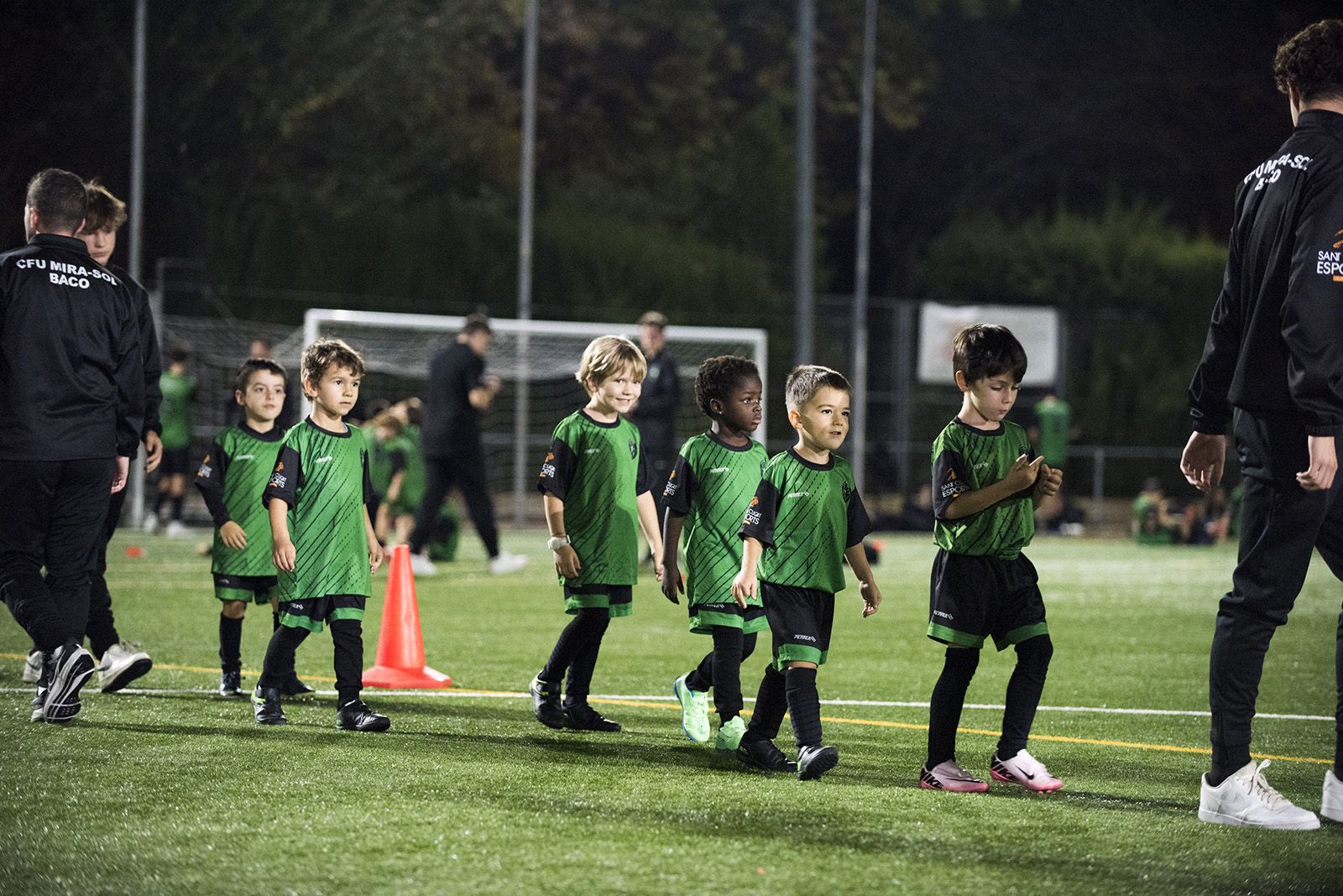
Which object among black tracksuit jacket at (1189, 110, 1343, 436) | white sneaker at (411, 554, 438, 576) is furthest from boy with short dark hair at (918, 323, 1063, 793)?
white sneaker at (411, 554, 438, 576)

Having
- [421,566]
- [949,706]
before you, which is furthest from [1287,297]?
[421,566]

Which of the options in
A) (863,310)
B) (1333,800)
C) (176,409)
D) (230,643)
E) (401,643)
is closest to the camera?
(1333,800)

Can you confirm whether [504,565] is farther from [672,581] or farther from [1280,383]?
[1280,383]

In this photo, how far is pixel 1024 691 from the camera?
5.21 metres

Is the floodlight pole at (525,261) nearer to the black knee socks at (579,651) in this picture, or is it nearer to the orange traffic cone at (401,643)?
the orange traffic cone at (401,643)

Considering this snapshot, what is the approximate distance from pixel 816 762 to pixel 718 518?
114 cm

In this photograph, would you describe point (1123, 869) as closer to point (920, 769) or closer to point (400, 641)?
point (920, 769)

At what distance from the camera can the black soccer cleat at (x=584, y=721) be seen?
20.5ft

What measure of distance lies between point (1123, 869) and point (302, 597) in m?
3.34

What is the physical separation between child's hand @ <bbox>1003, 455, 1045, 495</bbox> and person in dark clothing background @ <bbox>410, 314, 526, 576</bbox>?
8.29 m

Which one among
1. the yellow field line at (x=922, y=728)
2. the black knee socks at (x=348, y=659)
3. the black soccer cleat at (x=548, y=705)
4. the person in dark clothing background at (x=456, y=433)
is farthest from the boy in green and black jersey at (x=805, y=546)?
the person in dark clothing background at (x=456, y=433)

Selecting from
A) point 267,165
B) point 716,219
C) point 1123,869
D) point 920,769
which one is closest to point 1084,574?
point 920,769

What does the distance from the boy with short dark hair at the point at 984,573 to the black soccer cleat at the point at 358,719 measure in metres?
2.03

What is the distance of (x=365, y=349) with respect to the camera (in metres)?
19.9
